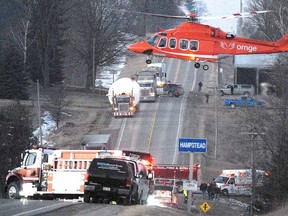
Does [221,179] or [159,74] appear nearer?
[221,179]

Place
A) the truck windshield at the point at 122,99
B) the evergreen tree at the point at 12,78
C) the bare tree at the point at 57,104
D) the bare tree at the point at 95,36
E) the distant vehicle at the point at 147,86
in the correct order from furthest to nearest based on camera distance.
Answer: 1. the bare tree at the point at 95,36
2. the distant vehicle at the point at 147,86
3. the evergreen tree at the point at 12,78
4. the truck windshield at the point at 122,99
5. the bare tree at the point at 57,104

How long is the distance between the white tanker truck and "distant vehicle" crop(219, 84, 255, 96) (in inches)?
705

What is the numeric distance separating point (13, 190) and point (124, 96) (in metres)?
48.4

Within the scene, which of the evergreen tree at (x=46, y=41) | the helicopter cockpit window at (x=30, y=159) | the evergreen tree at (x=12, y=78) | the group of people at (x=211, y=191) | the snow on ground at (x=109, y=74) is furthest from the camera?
the snow on ground at (x=109, y=74)

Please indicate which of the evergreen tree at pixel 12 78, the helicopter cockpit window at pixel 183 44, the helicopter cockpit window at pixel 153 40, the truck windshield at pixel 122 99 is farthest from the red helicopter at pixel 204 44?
the evergreen tree at pixel 12 78

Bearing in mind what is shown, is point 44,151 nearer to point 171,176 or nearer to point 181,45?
point 181,45

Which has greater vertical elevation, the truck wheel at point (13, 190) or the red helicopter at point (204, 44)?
the red helicopter at point (204, 44)

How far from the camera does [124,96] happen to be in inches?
3529

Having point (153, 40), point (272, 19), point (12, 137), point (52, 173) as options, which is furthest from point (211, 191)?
point (272, 19)

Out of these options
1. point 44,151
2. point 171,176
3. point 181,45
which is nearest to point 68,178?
point 44,151

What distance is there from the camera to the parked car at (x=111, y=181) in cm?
3428

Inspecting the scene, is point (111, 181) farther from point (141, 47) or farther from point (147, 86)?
point (147, 86)

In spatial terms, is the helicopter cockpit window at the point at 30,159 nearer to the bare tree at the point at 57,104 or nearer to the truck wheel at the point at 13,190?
the truck wheel at the point at 13,190

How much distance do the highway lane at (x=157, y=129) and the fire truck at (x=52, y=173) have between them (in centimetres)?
3660
